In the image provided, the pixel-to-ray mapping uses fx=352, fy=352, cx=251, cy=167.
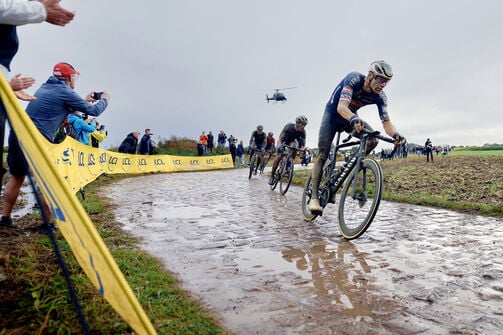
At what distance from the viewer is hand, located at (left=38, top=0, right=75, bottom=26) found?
281cm

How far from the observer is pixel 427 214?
6.70 metres

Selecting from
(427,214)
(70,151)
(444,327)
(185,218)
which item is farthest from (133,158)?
(444,327)

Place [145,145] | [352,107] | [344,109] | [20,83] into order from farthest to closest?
[145,145] < [352,107] < [344,109] < [20,83]

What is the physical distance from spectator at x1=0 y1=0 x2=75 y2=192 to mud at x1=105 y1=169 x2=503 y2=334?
2212 millimetres

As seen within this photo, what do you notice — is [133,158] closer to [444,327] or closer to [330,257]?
[330,257]

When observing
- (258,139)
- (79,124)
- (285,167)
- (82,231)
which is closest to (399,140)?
(82,231)

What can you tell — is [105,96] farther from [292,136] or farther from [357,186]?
[292,136]

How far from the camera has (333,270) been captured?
3.54 meters

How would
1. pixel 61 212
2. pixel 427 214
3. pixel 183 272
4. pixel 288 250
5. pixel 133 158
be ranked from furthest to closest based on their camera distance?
pixel 133 158 < pixel 427 214 < pixel 288 250 < pixel 183 272 < pixel 61 212

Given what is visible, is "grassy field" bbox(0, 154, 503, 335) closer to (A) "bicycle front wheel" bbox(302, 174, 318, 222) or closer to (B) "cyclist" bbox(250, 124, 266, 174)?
(A) "bicycle front wheel" bbox(302, 174, 318, 222)

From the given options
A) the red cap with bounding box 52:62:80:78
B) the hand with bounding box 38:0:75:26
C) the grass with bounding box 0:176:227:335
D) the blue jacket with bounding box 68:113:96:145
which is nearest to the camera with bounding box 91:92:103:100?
the red cap with bounding box 52:62:80:78

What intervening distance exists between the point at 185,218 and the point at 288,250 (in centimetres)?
247

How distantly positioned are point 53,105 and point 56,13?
207cm

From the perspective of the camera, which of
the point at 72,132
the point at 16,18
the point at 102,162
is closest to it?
the point at 16,18
